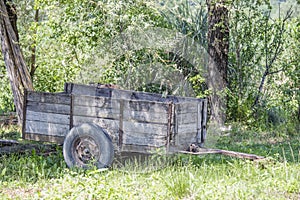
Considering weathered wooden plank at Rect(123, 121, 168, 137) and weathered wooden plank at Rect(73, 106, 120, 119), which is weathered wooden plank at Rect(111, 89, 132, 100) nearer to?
weathered wooden plank at Rect(73, 106, 120, 119)

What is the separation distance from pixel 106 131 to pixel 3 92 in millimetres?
7894

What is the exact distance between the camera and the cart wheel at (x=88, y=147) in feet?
21.7

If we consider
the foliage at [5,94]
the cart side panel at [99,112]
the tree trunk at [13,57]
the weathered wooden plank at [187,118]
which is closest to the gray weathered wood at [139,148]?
the cart side panel at [99,112]

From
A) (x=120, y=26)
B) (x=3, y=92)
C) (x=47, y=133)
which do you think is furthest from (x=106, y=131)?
(x=3, y=92)

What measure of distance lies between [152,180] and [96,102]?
4.71 feet

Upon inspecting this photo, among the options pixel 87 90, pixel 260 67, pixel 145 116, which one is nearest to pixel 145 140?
pixel 145 116

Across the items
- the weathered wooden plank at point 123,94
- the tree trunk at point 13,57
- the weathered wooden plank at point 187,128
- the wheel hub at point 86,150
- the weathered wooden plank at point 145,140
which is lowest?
the wheel hub at point 86,150

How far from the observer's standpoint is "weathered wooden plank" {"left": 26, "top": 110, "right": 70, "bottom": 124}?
7082 mm

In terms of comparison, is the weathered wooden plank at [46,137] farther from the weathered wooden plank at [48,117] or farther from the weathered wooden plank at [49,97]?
the weathered wooden plank at [49,97]

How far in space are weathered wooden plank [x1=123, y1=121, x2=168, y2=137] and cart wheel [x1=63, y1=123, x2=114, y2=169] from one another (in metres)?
0.28

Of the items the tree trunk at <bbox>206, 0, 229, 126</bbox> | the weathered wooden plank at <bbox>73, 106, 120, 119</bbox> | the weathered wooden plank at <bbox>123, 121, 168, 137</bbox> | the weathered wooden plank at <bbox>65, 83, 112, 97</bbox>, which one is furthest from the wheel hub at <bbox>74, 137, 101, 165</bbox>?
the tree trunk at <bbox>206, 0, 229, 126</bbox>

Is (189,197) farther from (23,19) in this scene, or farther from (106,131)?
(23,19)

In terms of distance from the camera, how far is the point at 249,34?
479 inches

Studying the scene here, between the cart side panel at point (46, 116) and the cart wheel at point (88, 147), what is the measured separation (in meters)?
0.32
